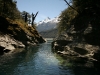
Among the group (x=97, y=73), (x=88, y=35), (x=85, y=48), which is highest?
(x=88, y=35)

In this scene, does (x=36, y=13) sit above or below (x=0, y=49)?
above

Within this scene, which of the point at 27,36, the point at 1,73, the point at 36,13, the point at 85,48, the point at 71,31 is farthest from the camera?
the point at 36,13

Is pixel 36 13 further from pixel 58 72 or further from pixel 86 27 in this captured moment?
pixel 58 72

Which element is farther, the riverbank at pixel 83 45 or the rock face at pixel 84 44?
the rock face at pixel 84 44

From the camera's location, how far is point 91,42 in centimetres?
3762

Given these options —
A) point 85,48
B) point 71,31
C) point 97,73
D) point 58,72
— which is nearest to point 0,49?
point 71,31

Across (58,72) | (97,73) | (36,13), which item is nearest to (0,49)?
(58,72)

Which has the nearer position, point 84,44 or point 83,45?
point 83,45

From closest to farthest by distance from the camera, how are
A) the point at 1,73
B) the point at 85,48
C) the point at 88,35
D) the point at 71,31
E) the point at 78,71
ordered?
1. the point at 1,73
2. the point at 78,71
3. the point at 85,48
4. the point at 88,35
5. the point at 71,31

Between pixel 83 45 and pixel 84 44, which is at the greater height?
pixel 84 44

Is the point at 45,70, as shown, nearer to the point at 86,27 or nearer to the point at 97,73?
the point at 97,73

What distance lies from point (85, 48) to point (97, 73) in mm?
11918

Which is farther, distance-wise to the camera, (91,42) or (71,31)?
(71,31)

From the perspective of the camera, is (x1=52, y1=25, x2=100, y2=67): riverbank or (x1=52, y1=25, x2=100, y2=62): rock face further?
(x1=52, y1=25, x2=100, y2=62): rock face
